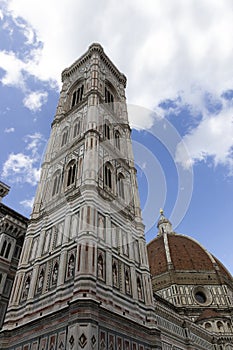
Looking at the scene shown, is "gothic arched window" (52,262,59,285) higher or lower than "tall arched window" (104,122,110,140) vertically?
lower

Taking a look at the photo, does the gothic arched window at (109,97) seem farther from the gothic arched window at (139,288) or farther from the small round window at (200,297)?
the small round window at (200,297)

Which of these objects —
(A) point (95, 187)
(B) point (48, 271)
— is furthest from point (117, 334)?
(A) point (95, 187)

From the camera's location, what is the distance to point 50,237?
17.2 meters

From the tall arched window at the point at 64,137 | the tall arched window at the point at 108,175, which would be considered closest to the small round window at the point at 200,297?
the tall arched window at the point at 108,175

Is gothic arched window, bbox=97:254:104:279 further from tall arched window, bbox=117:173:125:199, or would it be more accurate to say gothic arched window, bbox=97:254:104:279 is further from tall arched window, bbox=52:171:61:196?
tall arched window, bbox=52:171:61:196

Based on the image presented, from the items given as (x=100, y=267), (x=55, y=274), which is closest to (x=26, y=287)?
(x=55, y=274)

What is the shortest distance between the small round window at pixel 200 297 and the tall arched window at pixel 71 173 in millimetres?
33750

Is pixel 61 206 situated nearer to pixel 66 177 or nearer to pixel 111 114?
pixel 66 177

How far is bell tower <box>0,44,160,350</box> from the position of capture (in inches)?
489

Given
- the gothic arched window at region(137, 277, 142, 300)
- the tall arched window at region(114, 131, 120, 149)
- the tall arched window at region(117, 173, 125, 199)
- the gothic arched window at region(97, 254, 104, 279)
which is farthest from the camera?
the tall arched window at region(114, 131, 120, 149)

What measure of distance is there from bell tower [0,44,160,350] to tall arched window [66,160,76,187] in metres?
0.07

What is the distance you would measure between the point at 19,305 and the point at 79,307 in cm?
464

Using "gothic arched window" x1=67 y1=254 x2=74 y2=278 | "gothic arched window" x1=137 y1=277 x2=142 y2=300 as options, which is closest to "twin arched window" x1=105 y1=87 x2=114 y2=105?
"gothic arched window" x1=137 y1=277 x2=142 y2=300

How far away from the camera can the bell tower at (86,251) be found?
12414 mm
